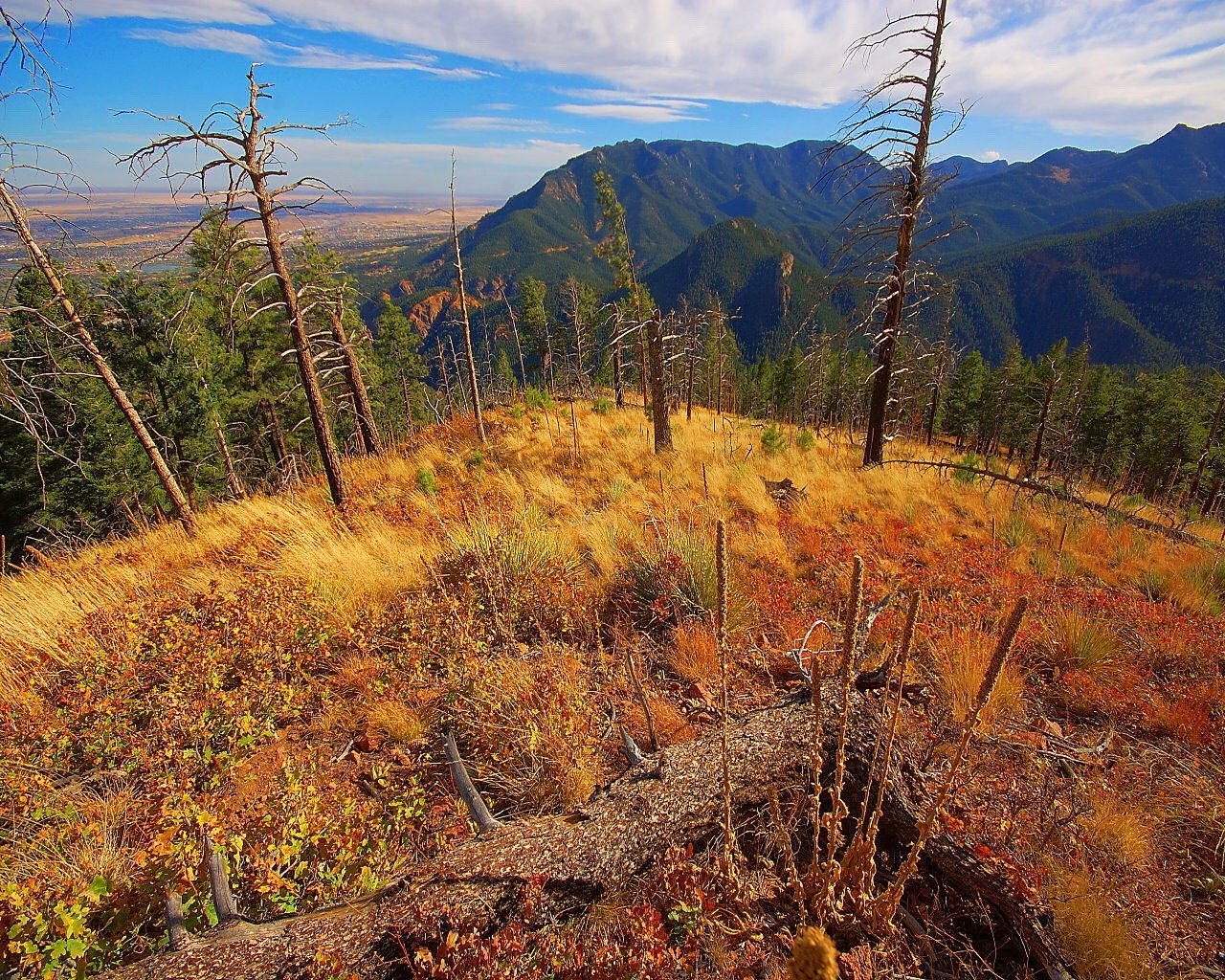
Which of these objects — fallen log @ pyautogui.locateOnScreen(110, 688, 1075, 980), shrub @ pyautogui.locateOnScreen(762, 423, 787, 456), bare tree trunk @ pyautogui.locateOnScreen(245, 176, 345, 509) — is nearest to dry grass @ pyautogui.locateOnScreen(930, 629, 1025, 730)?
fallen log @ pyautogui.locateOnScreen(110, 688, 1075, 980)

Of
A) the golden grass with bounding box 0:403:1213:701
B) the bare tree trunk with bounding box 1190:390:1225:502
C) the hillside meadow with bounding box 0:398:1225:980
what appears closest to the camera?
the hillside meadow with bounding box 0:398:1225:980

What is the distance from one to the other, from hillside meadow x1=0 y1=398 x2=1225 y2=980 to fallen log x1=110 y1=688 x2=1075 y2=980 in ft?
0.46

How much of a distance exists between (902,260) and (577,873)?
9535 mm

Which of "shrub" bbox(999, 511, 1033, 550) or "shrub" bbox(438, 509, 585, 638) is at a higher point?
"shrub" bbox(438, 509, 585, 638)

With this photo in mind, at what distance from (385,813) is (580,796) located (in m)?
1.10

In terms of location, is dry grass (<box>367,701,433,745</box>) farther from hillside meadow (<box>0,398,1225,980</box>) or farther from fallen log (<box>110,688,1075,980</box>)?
fallen log (<box>110,688,1075,980</box>)

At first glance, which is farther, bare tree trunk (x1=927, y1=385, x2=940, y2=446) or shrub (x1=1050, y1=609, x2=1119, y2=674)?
bare tree trunk (x1=927, y1=385, x2=940, y2=446)

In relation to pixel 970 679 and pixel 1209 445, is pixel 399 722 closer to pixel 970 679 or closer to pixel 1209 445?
pixel 970 679

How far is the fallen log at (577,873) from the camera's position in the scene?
1975 millimetres

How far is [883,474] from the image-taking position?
9477 mm

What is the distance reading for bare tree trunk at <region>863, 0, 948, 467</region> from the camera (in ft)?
23.7

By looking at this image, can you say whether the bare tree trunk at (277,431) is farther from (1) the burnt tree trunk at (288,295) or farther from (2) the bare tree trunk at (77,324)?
(1) the burnt tree trunk at (288,295)

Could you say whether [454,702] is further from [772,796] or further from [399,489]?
[399,489]

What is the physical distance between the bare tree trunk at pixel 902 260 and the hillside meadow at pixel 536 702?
3140 mm
